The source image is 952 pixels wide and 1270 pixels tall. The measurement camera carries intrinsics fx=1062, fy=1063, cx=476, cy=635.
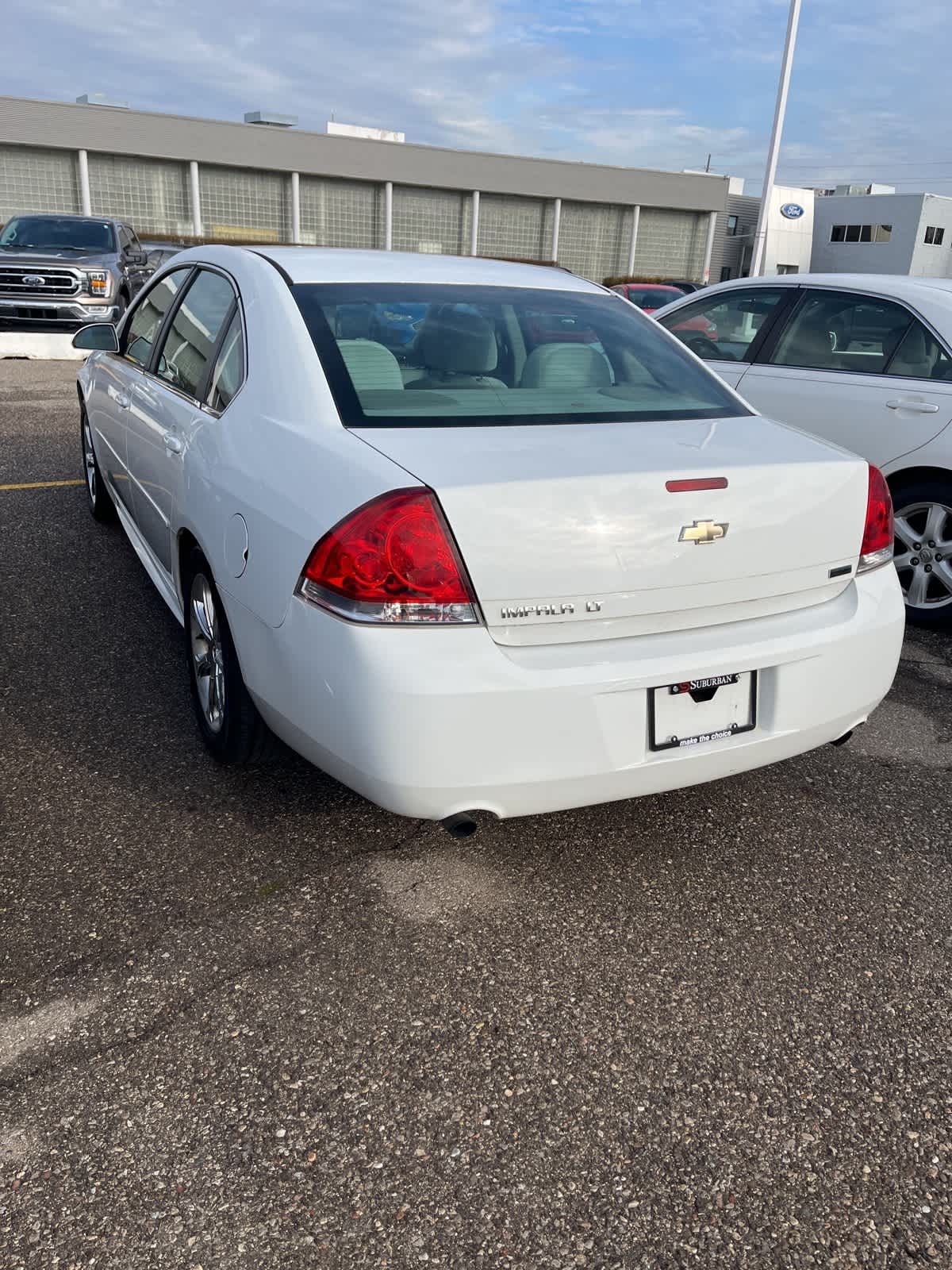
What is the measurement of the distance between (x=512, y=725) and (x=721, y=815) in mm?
1184

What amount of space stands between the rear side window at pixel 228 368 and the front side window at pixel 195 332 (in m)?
0.12

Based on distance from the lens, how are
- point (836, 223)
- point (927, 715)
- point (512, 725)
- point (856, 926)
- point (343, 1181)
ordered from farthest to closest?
point (836, 223)
point (927, 715)
point (856, 926)
point (512, 725)
point (343, 1181)

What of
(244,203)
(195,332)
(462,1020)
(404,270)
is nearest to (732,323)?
(404,270)

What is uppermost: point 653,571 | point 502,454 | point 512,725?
point 502,454

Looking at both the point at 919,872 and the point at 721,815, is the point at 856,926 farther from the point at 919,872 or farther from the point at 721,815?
the point at 721,815

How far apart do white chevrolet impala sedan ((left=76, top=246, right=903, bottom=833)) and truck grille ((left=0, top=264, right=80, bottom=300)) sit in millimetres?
12549

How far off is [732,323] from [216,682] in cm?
388

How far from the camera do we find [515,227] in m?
49.0

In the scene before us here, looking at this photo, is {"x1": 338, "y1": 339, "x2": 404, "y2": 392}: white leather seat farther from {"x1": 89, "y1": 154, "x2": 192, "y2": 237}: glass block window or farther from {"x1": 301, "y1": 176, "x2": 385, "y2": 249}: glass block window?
{"x1": 301, "y1": 176, "x2": 385, "y2": 249}: glass block window

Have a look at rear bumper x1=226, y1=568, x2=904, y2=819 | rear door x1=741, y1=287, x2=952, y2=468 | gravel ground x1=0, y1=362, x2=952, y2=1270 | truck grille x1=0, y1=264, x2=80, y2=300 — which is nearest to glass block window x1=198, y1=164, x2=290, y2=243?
truck grille x1=0, y1=264, x2=80, y2=300

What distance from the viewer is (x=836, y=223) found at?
59062mm

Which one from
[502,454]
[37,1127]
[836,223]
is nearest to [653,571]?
[502,454]

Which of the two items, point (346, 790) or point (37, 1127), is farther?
point (346, 790)

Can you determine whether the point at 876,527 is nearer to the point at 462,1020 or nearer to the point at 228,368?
the point at 462,1020
